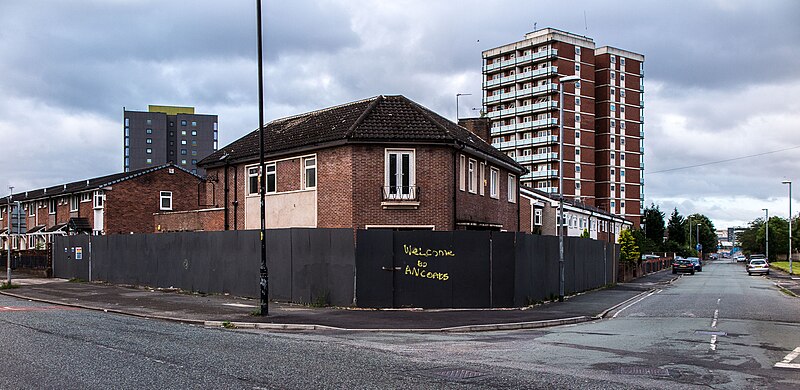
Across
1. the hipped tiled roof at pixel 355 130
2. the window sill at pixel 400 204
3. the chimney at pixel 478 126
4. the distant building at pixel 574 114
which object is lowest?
the window sill at pixel 400 204

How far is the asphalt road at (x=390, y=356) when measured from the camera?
9352 millimetres

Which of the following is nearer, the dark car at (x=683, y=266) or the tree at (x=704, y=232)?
the dark car at (x=683, y=266)

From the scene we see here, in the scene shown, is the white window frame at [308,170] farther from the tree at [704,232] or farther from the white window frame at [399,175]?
the tree at [704,232]

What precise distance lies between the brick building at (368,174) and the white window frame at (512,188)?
3.01 metres

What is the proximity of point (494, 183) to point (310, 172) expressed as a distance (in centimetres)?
862

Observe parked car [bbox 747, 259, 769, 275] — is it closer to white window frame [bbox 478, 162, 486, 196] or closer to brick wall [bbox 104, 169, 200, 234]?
white window frame [bbox 478, 162, 486, 196]

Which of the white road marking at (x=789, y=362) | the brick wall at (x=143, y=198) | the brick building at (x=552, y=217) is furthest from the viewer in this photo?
the brick building at (x=552, y=217)

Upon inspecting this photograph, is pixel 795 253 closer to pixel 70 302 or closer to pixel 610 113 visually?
pixel 610 113

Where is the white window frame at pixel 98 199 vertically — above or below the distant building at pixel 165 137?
below

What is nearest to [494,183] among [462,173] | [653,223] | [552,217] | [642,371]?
[462,173]

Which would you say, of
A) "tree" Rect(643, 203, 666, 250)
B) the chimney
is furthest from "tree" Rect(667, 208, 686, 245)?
the chimney

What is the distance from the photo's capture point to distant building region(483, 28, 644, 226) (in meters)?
90.0

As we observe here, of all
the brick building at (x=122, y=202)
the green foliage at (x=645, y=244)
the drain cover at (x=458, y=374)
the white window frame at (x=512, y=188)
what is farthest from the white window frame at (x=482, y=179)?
the green foliage at (x=645, y=244)

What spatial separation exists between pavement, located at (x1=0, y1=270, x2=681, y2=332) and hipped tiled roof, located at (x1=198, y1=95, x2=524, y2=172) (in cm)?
647
